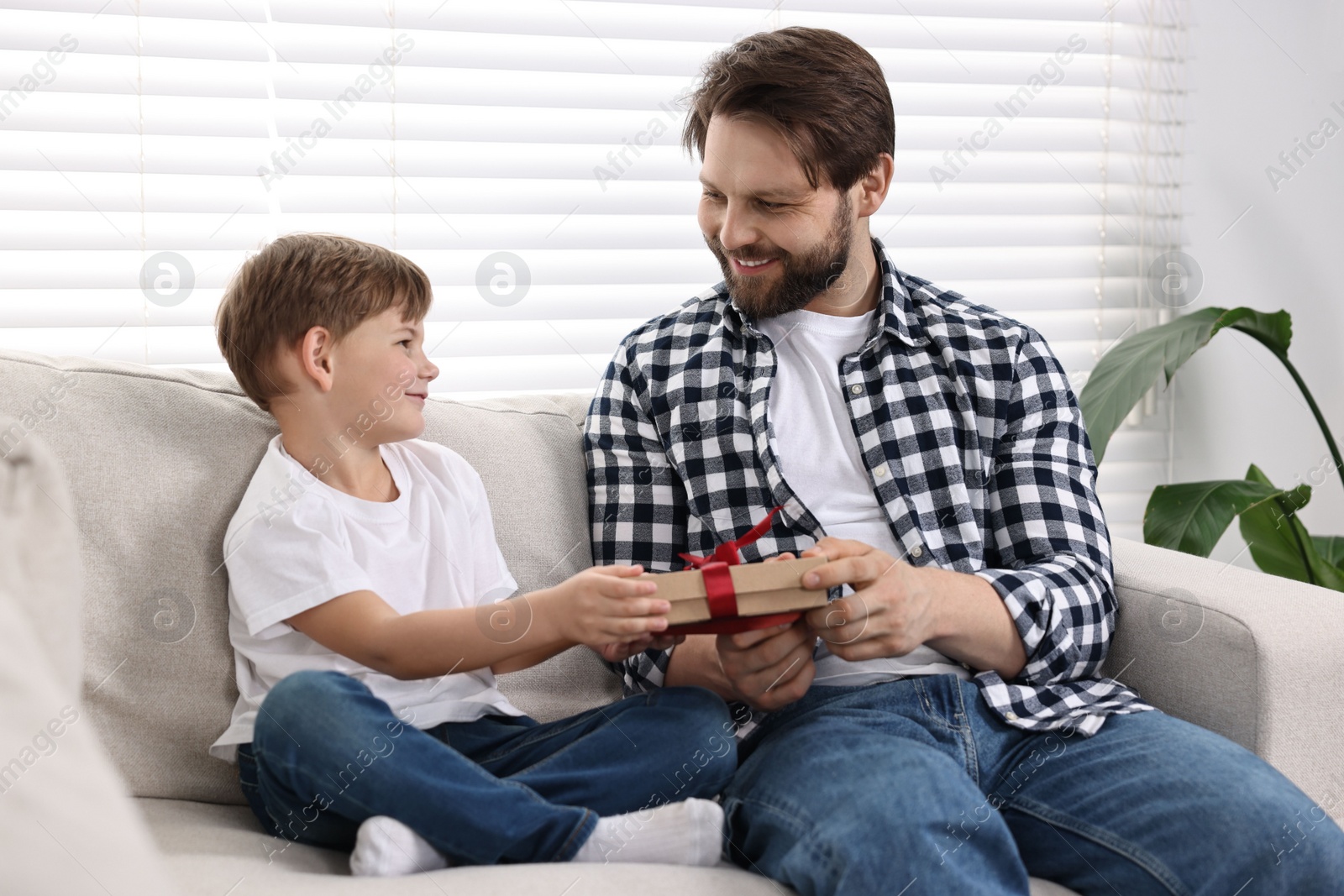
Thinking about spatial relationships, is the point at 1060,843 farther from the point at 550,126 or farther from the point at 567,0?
the point at 567,0

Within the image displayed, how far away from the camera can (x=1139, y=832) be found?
0.96 meters

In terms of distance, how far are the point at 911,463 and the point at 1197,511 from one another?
768mm


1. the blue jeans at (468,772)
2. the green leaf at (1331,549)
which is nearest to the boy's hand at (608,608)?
the blue jeans at (468,772)

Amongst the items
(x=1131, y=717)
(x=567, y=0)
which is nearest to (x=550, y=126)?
Answer: (x=567, y=0)

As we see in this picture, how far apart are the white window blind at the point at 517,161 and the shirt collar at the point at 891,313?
521 mm

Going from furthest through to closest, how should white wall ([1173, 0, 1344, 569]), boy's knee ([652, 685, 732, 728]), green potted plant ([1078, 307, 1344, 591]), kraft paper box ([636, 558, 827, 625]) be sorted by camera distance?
1. white wall ([1173, 0, 1344, 569])
2. green potted plant ([1078, 307, 1344, 591])
3. boy's knee ([652, 685, 732, 728])
4. kraft paper box ([636, 558, 827, 625])

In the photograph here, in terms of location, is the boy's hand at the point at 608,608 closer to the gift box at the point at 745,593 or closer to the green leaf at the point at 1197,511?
the gift box at the point at 745,593

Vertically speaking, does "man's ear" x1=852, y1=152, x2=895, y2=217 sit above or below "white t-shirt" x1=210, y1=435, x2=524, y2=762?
above

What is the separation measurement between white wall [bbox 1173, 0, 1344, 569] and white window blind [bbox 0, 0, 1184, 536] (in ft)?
0.26

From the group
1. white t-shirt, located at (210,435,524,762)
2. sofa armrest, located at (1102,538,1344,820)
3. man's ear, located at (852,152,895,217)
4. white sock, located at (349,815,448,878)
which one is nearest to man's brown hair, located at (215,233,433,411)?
white t-shirt, located at (210,435,524,762)

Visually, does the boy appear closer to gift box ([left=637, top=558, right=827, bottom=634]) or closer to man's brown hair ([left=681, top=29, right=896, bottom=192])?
gift box ([left=637, top=558, right=827, bottom=634])

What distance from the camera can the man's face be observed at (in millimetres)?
1282

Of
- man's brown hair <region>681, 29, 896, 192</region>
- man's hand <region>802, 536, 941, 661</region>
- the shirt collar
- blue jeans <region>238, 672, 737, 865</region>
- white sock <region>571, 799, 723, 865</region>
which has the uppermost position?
man's brown hair <region>681, 29, 896, 192</region>

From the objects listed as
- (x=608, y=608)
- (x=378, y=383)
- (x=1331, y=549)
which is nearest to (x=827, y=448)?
(x=608, y=608)
